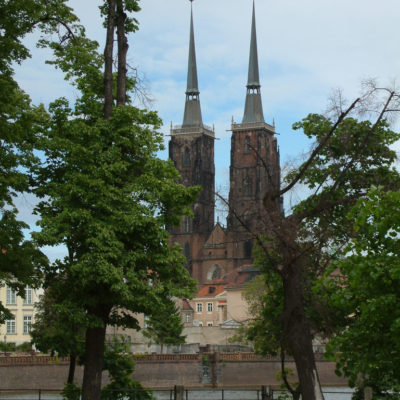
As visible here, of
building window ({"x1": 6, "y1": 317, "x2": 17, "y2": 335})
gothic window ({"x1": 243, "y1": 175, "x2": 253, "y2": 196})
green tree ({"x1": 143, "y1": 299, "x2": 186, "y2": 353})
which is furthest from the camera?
gothic window ({"x1": 243, "y1": 175, "x2": 253, "y2": 196})

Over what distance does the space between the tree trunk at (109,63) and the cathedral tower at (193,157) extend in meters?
99.7

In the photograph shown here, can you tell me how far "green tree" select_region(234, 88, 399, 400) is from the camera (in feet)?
62.2

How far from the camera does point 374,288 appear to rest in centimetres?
1648

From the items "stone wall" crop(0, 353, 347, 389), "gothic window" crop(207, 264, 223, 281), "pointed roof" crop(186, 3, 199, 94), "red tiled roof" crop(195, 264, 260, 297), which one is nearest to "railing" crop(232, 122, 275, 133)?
"pointed roof" crop(186, 3, 199, 94)

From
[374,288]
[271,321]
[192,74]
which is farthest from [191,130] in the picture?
[374,288]

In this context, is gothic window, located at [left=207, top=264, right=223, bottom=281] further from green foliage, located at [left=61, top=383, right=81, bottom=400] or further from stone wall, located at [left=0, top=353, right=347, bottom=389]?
green foliage, located at [left=61, top=383, right=81, bottom=400]

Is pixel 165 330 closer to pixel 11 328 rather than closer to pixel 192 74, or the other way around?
pixel 11 328

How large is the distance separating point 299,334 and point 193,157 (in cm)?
11361

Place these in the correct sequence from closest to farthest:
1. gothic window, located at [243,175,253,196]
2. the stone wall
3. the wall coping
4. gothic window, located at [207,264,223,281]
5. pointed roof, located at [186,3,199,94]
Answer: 1. the wall coping
2. the stone wall
3. gothic window, located at [207,264,223,281]
4. gothic window, located at [243,175,253,196]
5. pointed roof, located at [186,3,199,94]

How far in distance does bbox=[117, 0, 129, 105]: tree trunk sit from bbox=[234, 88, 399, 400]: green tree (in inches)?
205

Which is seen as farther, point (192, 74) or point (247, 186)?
point (192, 74)

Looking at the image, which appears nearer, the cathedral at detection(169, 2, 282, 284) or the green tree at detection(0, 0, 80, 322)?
the green tree at detection(0, 0, 80, 322)

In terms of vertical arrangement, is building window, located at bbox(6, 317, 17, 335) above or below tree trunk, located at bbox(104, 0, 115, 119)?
below

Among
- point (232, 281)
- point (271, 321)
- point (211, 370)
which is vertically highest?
point (232, 281)
